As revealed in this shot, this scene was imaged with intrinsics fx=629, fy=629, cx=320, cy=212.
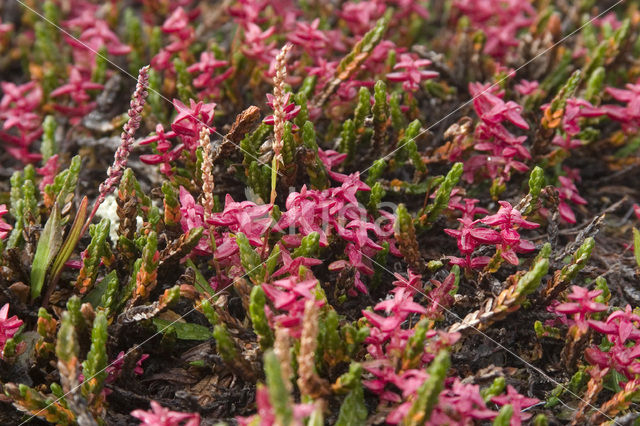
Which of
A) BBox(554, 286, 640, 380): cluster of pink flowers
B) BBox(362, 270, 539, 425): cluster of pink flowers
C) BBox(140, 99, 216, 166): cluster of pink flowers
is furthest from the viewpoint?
BBox(140, 99, 216, 166): cluster of pink flowers

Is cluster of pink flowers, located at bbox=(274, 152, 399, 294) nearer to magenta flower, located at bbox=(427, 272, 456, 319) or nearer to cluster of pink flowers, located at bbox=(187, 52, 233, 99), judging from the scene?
magenta flower, located at bbox=(427, 272, 456, 319)

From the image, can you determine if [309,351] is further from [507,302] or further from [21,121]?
[21,121]

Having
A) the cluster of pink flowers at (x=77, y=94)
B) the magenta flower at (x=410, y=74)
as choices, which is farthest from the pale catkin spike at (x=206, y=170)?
the cluster of pink flowers at (x=77, y=94)

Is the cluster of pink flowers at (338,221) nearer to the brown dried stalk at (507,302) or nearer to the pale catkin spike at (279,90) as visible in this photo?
the pale catkin spike at (279,90)

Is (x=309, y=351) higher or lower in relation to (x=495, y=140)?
lower

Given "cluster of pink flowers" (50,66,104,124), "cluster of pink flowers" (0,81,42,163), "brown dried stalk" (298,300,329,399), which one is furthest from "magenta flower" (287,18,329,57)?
"brown dried stalk" (298,300,329,399)

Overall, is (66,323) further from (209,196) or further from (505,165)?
(505,165)

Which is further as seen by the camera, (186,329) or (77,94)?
(77,94)

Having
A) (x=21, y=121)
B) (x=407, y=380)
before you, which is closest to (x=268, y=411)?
(x=407, y=380)
